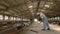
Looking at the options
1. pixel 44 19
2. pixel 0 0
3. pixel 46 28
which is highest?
pixel 0 0

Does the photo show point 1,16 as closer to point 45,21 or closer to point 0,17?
point 0,17

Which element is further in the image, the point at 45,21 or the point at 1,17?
the point at 1,17

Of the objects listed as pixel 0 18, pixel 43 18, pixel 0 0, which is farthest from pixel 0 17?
pixel 43 18

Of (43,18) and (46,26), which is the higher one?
(43,18)

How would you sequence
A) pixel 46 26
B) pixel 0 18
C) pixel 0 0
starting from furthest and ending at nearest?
pixel 0 18 → pixel 0 0 → pixel 46 26

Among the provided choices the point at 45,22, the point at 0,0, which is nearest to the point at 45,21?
the point at 45,22

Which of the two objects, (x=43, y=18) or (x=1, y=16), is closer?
(x=43, y=18)

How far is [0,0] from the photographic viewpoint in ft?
41.7

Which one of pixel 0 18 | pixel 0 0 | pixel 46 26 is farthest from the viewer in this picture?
pixel 0 18

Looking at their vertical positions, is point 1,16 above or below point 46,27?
above

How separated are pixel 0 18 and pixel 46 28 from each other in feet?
48.8

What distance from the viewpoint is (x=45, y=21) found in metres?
10.4

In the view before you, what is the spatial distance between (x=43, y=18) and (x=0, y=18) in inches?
575

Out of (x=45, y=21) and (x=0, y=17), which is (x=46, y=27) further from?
(x=0, y=17)
